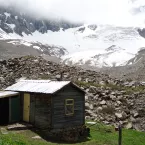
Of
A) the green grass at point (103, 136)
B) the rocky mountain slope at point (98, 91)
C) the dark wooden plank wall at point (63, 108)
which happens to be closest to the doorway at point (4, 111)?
the green grass at point (103, 136)

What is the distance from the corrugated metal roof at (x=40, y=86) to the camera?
28.6 m

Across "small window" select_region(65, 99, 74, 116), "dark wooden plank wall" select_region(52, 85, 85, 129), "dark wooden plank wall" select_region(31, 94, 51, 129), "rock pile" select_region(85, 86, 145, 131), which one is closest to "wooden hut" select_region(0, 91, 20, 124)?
"dark wooden plank wall" select_region(31, 94, 51, 129)

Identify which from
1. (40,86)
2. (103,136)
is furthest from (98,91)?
(40,86)

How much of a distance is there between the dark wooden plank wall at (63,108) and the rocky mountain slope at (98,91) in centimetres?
578

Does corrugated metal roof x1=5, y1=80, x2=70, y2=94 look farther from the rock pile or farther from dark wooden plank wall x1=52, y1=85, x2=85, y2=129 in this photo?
the rock pile

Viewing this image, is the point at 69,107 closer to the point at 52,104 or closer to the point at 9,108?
the point at 52,104

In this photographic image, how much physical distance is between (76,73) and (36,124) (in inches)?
1087

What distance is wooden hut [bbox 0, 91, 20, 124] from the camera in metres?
30.9

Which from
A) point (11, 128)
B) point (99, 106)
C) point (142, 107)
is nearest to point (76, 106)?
point (11, 128)

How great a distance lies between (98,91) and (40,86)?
14663 mm

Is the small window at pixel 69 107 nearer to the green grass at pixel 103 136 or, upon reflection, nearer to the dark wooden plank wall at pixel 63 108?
the dark wooden plank wall at pixel 63 108

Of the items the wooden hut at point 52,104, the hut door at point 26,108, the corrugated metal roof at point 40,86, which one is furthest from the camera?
the hut door at point 26,108

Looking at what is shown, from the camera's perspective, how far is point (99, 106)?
39250 millimetres

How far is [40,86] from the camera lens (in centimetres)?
3011
